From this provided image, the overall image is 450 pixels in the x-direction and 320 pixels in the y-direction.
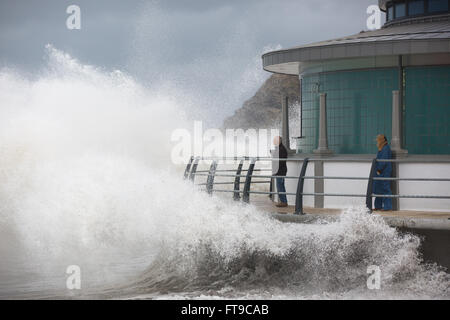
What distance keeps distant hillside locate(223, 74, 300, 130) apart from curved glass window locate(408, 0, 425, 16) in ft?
202

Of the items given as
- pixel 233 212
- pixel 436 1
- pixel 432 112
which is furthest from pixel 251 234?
pixel 436 1

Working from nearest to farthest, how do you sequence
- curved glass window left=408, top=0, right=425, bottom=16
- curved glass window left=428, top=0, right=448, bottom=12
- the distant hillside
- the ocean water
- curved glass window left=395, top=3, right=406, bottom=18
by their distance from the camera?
1. the ocean water
2. curved glass window left=428, top=0, right=448, bottom=12
3. curved glass window left=408, top=0, right=425, bottom=16
4. curved glass window left=395, top=3, right=406, bottom=18
5. the distant hillside

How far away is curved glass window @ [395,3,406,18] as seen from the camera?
73.8ft

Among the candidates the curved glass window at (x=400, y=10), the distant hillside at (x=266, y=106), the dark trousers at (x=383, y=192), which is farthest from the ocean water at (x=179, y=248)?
the distant hillside at (x=266, y=106)

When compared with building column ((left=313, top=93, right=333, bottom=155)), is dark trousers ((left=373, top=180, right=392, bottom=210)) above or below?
below

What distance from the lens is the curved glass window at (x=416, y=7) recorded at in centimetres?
2208

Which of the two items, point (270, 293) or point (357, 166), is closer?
point (270, 293)

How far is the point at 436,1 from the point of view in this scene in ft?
71.8

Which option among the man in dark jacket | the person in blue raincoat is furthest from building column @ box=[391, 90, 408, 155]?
the man in dark jacket

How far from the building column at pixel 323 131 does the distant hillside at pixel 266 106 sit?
2533 inches

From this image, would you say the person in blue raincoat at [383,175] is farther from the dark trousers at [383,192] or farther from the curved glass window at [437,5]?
the curved glass window at [437,5]

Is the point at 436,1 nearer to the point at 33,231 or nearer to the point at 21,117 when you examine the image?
the point at 33,231

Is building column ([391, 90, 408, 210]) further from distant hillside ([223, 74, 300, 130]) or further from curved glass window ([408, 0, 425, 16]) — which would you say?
distant hillside ([223, 74, 300, 130])

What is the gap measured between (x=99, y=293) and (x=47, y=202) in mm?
13145
